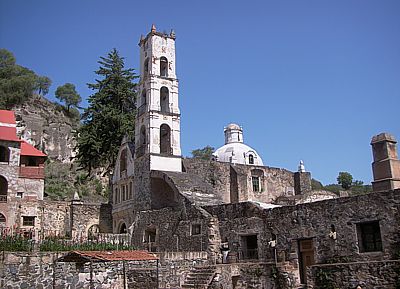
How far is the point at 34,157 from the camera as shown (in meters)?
35.1

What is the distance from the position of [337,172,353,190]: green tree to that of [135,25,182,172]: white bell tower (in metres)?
51.4

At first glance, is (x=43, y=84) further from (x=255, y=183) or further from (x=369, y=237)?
(x=369, y=237)

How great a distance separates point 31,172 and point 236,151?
21.4 meters

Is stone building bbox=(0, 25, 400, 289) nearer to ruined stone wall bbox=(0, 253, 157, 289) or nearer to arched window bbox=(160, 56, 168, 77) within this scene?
arched window bbox=(160, 56, 168, 77)

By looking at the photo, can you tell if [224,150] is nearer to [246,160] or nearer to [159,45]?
[246,160]

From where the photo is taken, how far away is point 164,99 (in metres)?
36.7

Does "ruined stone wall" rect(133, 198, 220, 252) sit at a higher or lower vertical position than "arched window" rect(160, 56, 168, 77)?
lower

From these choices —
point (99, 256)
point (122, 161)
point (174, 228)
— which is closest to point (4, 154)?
point (122, 161)

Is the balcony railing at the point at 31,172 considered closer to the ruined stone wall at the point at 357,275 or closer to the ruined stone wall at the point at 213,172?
the ruined stone wall at the point at 213,172

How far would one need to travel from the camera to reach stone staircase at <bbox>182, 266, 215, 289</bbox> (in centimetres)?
2019

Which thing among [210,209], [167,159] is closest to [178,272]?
[210,209]

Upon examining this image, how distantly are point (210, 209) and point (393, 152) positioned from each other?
10986 mm

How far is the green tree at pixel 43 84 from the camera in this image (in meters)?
73.2

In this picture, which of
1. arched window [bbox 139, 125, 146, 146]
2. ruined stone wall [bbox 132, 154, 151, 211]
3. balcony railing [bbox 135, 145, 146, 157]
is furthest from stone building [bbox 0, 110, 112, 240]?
arched window [bbox 139, 125, 146, 146]
